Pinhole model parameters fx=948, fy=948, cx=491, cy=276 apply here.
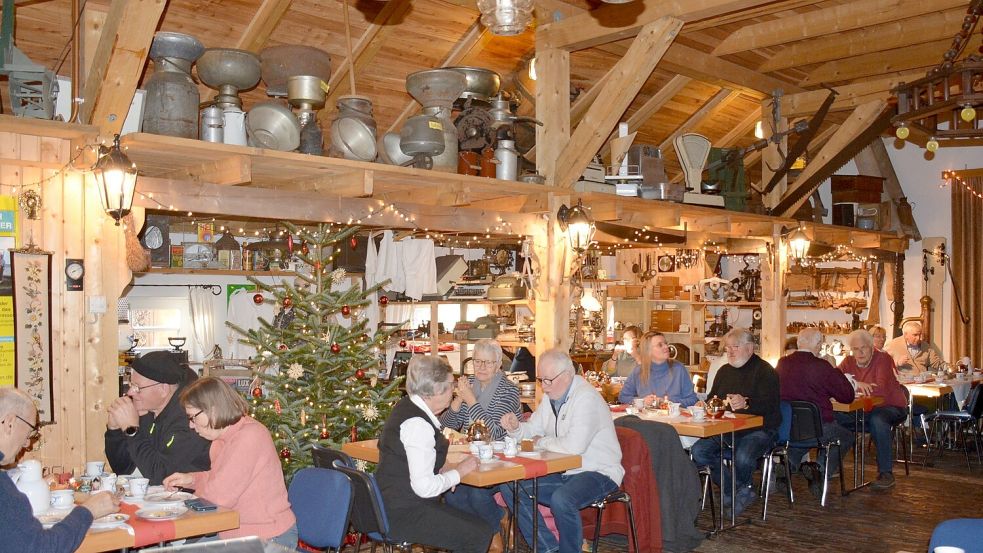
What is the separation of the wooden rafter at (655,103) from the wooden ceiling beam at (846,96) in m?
1.53

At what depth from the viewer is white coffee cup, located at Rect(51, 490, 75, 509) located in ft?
12.8

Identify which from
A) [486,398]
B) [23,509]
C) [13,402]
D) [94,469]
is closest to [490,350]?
[486,398]

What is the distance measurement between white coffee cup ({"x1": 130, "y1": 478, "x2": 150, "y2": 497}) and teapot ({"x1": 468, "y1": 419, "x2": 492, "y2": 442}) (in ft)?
6.72

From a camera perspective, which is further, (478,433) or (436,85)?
(436,85)

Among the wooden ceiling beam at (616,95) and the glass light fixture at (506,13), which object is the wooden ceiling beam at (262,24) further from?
the glass light fixture at (506,13)

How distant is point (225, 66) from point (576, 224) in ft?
9.84

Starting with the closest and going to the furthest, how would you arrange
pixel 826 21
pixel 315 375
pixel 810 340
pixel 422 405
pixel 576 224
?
pixel 422 405 → pixel 315 375 → pixel 576 224 → pixel 810 340 → pixel 826 21

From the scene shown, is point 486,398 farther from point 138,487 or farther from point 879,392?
point 879,392

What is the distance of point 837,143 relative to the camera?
35.8ft

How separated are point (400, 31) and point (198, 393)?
4386 mm

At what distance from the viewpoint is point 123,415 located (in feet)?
15.6

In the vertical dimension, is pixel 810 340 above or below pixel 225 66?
below

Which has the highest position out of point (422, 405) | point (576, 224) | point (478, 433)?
point (576, 224)

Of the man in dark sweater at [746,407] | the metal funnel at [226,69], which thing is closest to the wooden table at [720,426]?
the man in dark sweater at [746,407]
